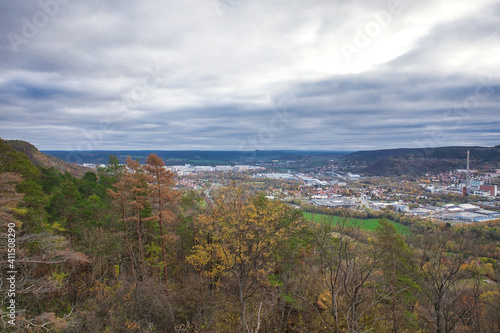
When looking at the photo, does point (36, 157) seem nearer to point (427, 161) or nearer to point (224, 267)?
point (224, 267)

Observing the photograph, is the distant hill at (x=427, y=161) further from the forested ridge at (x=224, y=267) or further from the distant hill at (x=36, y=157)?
the distant hill at (x=36, y=157)

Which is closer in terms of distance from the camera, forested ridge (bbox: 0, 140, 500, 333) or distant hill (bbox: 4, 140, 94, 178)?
forested ridge (bbox: 0, 140, 500, 333)

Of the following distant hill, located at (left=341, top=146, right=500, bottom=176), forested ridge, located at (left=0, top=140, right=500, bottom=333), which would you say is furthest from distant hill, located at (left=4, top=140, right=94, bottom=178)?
distant hill, located at (left=341, top=146, right=500, bottom=176)

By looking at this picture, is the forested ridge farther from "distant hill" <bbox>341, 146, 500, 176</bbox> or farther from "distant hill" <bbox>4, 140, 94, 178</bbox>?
"distant hill" <bbox>341, 146, 500, 176</bbox>

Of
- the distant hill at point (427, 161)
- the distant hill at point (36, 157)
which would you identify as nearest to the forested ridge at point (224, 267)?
the distant hill at point (36, 157)

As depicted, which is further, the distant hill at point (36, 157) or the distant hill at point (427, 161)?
the distant hill at point (427, 161)
